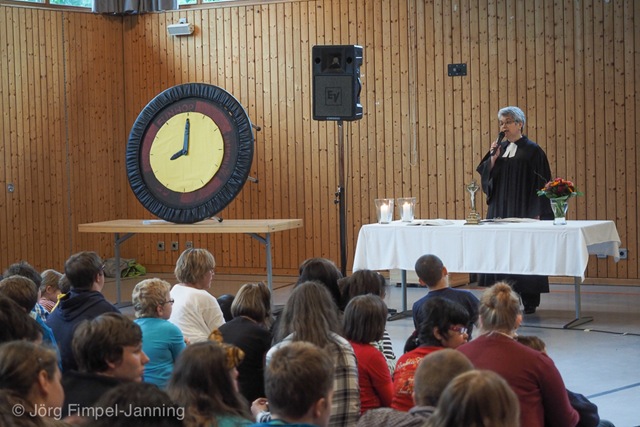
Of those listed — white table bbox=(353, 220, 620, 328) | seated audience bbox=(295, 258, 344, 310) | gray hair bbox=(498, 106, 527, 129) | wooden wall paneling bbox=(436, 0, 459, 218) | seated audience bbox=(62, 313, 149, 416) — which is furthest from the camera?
wooden wall paneling bbox=(436, 0, 459, 218)

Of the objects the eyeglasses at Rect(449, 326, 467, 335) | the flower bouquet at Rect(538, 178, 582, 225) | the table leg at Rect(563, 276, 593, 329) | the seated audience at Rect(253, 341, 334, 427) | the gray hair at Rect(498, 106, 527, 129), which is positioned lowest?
the table leg at Rect(563, 276, 593, 329)

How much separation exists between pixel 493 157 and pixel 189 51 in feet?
16.7

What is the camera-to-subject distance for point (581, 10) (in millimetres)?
10016

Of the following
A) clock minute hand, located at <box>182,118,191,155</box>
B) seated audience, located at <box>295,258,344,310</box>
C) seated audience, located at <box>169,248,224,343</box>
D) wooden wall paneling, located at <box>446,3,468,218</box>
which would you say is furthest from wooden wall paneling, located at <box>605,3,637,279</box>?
seated audience, located at <box>169,248,224,343</box>

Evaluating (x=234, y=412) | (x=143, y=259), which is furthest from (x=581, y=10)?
(x=234, y=412)

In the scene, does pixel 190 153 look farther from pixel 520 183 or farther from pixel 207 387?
pixel 207 387

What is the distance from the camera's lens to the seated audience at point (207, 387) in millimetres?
2617

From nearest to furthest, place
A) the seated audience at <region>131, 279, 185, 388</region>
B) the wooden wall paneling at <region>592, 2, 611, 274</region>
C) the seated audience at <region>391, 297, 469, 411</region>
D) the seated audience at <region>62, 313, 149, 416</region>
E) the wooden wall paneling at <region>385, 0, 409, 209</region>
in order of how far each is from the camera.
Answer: the seated audience at <region>62, 313, 149, 416</region>, the seated audience at <region>391, 297, 469, 411</region>, the seated audience at <region>131, 279, 185, 388</region>, the wooden wall paneling at <region>592, 2, 611, 274</region>, the wooden wall paneling at <region>385, 0, 409, 209</region>

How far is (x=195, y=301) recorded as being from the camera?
4.98 meters

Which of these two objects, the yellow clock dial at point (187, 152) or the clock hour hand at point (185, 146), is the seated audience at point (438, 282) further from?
the clock hour hand at point (185, 146)

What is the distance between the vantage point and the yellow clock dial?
9.52m

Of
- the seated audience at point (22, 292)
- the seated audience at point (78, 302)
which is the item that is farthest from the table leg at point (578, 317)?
the seated audience at point (22, 292)

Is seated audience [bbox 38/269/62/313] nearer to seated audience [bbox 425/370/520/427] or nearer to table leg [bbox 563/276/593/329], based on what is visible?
seated audience [bbox 425/370/520/427]

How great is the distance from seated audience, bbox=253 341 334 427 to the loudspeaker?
20.4 feet
